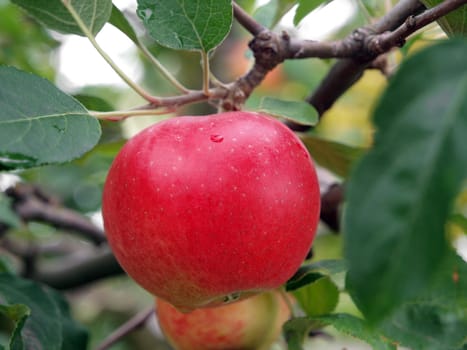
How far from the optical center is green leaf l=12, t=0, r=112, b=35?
0.70m

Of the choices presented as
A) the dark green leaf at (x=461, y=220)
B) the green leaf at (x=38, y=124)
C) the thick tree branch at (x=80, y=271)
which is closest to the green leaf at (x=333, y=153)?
the dark green leaf at (x=461, y=220)

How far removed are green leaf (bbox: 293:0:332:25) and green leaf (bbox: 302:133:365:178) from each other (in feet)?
0.58

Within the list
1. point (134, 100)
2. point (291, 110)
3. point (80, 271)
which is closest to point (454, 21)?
point (291, 110)

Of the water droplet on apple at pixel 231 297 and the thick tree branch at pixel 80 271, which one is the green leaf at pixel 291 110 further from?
the thick tree branch at pixel 80 271

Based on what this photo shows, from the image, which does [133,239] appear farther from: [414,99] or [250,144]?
[414,99]

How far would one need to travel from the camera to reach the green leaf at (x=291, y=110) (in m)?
0.73

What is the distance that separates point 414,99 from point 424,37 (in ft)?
2.32

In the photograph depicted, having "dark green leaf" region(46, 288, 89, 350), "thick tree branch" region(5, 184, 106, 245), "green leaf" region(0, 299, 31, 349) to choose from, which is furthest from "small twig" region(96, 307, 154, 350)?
"green leaf" region(0, 299, 31, 349)

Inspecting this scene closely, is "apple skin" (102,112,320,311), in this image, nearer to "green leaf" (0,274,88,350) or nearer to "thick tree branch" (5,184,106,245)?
"green leaf" (0,274,88,350)

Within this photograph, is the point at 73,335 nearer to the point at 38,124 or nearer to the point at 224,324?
the point at 224,324

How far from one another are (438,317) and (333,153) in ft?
1.09

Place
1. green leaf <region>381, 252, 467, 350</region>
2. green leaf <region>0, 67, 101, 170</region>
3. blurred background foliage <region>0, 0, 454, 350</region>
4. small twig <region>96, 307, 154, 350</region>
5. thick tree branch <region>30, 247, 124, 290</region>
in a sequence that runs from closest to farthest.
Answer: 1. green leaf <region>0, 67, 101, 170</region>
2. green leaf <region>381, 252, 467, 350</region>
3. small twig <region>96, 307, 154, 350</region>
4. thick tree branch <region>30, 247, 124, 290</region>
5. blurred background foliage <region>0, 0, 454, 350</region>

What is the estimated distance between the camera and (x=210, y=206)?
601 millimetres

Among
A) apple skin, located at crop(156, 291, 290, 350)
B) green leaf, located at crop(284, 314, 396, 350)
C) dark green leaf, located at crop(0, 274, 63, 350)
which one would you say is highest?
green leaf, located at crop(284, 314, 396, 350)
